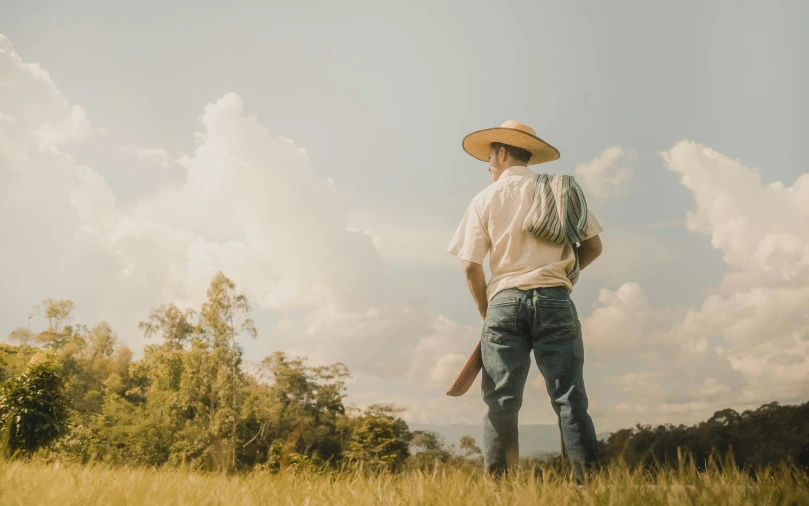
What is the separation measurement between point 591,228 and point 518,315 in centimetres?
76

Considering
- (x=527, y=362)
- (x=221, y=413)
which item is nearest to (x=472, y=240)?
(x=527, y=362)

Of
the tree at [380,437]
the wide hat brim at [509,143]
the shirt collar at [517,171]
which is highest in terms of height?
the wide hat brim at [509,143]

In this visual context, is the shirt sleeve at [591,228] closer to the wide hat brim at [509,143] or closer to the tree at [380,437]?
the wide hat brim at [509,143]

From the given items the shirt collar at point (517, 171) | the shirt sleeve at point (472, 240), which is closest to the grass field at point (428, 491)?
the shirt sleeve at point (472, 240)

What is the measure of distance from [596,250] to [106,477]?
2.93 metres

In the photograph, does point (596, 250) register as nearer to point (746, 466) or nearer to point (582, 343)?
point (582, 343)

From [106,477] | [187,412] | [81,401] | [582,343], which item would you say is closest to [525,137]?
[582,343]

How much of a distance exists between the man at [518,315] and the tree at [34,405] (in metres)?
15.3

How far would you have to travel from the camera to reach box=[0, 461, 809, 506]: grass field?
6.30 ft

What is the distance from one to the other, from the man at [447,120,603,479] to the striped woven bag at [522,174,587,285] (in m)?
0.05

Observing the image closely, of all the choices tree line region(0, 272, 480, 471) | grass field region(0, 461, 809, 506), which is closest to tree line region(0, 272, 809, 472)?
tree line region(0, 272, 480, 471)

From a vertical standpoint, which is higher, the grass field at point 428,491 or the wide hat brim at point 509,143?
the wide hat brim at point 509,143

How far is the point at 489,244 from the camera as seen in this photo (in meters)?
3.17

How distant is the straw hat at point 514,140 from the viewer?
3.46 meters
